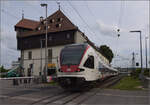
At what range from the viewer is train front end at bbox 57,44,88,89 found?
1131 cm

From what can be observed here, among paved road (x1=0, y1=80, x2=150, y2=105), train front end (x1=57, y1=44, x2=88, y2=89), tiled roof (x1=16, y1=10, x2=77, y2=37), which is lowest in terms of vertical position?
paved road (x1=0, y1=80, x2=150, y2=105)

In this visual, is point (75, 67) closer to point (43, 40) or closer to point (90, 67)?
point (90, 67)

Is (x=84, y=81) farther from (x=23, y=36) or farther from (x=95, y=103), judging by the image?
(x=23, y=36)

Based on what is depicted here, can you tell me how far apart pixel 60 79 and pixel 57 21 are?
32.4 metres

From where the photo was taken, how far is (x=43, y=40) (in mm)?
42375

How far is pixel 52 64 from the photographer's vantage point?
40.2m

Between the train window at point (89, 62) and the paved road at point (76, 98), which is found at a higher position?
the train window at point (89, 62)

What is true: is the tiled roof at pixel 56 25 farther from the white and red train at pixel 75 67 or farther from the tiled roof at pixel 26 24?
the white and red train at pixel 75 67

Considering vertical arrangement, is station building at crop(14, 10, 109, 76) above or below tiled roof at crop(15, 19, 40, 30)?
below

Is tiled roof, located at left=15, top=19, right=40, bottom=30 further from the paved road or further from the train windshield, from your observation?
the paved road

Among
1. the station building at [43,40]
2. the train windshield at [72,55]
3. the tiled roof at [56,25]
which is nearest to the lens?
the train windshield at [72,55]

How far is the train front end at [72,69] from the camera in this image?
11312 millimetres

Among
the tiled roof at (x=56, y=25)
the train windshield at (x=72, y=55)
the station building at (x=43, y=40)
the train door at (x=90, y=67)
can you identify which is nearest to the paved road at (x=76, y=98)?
the train door at (x=90, y=67)

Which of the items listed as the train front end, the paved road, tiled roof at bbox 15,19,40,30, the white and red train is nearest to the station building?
tiled roof at bbox 15,19,40,30
